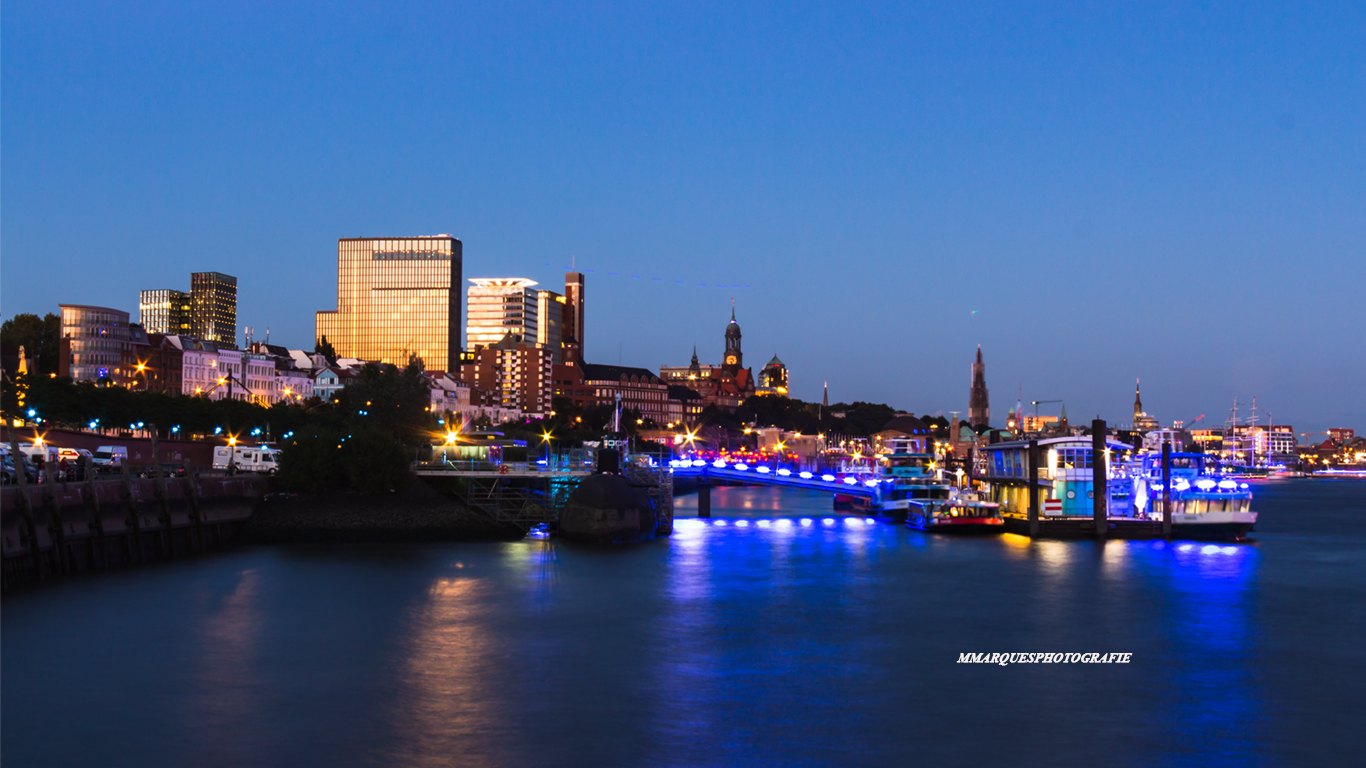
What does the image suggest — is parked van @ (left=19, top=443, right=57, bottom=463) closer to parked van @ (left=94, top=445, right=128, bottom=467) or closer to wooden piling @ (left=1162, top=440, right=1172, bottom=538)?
parked van @ (left=94, top=445, right=128, bottom=467)

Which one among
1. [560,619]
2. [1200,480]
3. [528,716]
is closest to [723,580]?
[560,619]

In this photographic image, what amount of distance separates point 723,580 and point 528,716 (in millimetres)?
24441

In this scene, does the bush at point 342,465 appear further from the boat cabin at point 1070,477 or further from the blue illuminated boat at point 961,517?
the boat cabin at point 1070,477

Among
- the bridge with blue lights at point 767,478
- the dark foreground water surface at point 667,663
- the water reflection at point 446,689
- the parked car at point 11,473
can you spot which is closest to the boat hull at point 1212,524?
the dark foreground water surface at point 667,663

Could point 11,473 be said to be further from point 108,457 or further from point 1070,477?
point 1070,477

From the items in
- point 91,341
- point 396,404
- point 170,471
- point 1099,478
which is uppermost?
point 91,341

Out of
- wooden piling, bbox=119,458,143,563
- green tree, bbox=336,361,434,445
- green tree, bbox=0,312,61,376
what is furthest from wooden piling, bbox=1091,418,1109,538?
green tree, bbox=0,312,61,376

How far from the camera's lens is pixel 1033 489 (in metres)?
75.4

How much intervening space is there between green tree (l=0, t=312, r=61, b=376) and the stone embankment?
372ft

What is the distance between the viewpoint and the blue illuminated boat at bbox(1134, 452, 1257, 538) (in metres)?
73.6

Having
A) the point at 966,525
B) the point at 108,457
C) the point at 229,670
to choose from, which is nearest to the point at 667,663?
the point at 229,670

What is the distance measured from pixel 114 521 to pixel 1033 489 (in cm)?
5056

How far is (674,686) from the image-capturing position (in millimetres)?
34438

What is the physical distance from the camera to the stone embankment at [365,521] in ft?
216
